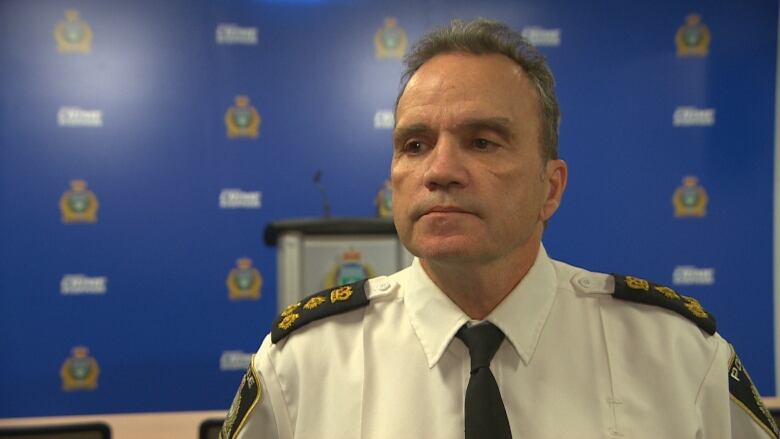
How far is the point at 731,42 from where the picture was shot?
3.49m

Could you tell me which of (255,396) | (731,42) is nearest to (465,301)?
(255,396)

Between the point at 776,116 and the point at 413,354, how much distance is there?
332 centimetres

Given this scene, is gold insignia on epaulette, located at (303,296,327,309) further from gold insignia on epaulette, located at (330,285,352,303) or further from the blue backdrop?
the blue backdrop

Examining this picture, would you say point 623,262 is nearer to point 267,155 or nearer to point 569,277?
point 267,155

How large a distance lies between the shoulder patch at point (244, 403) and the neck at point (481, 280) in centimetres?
31

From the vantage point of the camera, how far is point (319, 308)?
1.05 m

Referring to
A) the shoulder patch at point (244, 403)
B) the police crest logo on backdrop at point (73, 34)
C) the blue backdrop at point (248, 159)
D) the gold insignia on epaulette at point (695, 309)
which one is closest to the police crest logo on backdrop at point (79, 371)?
the blue backdrop at point (248, 159)

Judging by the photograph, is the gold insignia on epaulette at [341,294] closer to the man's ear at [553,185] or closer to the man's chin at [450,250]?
the man's chin at [450,250]

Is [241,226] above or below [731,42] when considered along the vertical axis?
below

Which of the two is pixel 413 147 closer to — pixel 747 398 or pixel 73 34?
pixel 747 398

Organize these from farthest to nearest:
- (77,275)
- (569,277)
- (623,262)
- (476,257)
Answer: (623,262) → (77,275) → (569,277) → (476,257)

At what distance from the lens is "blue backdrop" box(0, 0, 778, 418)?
3.11 m

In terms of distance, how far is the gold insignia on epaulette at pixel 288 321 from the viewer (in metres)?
1.04

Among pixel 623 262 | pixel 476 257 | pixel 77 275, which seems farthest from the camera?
pixel 623 262
